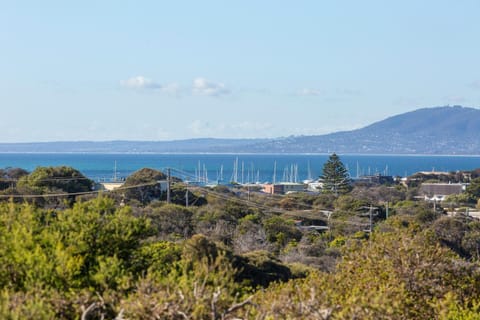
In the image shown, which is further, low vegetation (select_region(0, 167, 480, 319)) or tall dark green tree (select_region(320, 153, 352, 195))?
tall dark green tree (select_region(320, 153, 352, 195))

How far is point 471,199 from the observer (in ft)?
214

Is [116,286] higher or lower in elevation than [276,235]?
higher

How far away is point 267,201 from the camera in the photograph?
55625 millimetres

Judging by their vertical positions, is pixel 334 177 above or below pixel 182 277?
below

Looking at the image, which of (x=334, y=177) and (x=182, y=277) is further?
(x=334, y=177)

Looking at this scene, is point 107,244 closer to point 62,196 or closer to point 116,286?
point 116,286

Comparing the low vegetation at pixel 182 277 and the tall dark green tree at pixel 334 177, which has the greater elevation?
the low vegetation at pixel 182 277

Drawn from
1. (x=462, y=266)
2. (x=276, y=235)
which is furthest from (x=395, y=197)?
(x=462, y=266)

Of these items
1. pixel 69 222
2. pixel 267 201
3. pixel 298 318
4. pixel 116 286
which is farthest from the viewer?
pixel 267 201

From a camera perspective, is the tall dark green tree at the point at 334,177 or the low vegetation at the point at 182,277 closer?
the low vegetation at the point at 182,277

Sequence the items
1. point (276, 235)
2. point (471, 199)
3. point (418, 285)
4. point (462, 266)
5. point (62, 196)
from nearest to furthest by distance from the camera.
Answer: point (418, 285), point (462, 266), point (276, 235), point (62, 196), point (471, 199)

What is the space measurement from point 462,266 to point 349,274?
213cm

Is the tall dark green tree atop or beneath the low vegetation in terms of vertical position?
beneath

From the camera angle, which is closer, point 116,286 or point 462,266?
point 116,286
